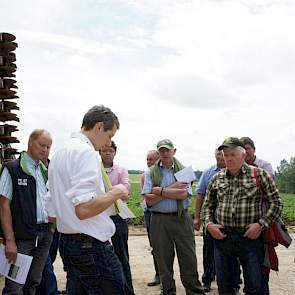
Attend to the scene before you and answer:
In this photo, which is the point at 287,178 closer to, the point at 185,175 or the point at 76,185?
the point at 185,175

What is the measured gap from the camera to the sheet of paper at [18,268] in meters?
4.42

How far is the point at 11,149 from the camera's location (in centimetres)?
602

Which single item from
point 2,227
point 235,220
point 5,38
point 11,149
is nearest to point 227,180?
point 235,220

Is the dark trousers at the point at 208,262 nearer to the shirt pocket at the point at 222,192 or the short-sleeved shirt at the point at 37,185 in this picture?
the shirt pocket at the point at 222,192

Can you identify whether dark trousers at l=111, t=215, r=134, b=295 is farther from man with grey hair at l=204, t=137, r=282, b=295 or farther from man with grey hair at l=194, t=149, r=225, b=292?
man with grey hair at l=204, t=137, r=282, b=295

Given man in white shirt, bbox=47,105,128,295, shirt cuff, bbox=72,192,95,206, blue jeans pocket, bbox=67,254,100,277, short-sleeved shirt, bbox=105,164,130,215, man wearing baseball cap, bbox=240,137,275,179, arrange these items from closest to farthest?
shirt cuff, bbox=72,192,95,206 → man in white shirt, bbox=47,105,128,295 → blue jeans pocket, bbox=67,254,100,277 → man wearing baseball cap, bbox=240,137,275,179 → short-sleeved shirt, bbox=105,164,130,215

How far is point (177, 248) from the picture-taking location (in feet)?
18.8

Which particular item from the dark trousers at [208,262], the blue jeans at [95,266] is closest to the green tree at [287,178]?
the dark trousers at [208,262]

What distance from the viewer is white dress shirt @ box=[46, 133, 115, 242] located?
2.95m

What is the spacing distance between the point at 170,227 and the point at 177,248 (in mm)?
276

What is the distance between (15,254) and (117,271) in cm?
171

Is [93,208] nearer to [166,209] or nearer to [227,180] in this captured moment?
[227,180]

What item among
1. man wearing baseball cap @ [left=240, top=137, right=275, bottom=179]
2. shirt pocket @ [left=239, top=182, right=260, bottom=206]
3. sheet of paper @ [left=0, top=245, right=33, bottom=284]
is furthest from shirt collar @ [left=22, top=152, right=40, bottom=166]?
man wearing baseball cap @ [left=240, top=137, right=275, bottom=179]

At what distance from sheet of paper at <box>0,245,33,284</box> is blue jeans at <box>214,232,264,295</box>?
1.88m
